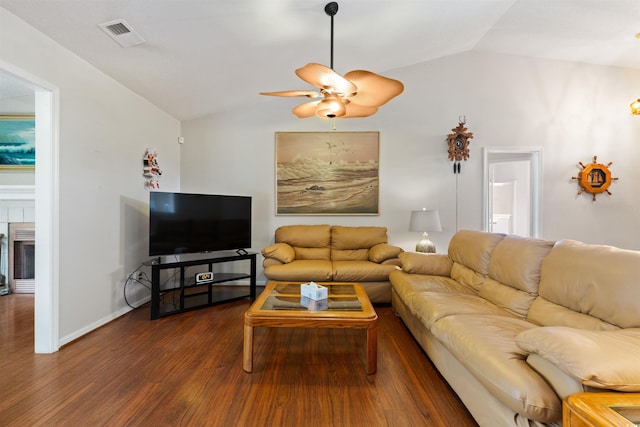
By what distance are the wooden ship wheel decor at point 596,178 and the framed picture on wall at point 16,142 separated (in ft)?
24.1

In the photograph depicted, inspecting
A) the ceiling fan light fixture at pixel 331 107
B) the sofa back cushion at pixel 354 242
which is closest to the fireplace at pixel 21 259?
the sofa back cushion at pixel 354 242

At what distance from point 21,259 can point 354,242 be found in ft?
14.4

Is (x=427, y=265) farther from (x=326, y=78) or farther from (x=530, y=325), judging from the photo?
(x=326, y=78)

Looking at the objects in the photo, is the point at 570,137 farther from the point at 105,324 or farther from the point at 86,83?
the point at 105,324

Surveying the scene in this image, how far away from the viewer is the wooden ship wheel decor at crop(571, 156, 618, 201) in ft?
13.1

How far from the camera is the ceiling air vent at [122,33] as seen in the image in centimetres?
212

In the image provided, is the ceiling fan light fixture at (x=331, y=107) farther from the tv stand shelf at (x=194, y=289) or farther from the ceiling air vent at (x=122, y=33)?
the tv stand shelf at (x=194, y=289)

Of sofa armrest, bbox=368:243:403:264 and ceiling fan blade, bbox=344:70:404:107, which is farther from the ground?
ceiling fan blade, bbox=344:70:404:107

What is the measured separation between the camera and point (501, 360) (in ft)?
4.08

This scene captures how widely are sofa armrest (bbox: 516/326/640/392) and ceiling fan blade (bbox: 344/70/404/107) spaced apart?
1.63m

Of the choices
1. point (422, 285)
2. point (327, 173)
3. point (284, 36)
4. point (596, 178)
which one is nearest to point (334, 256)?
point (327, 173)

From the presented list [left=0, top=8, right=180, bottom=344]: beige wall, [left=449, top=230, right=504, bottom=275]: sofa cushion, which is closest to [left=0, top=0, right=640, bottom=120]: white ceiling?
[left=0, top=8, right=180, bottom=344]: beige wall

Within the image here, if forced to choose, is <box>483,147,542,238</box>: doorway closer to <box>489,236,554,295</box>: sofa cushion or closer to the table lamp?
the table lamp

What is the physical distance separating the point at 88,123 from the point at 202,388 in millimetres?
2510
